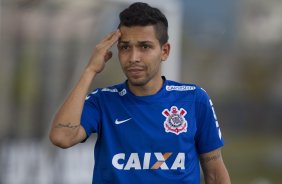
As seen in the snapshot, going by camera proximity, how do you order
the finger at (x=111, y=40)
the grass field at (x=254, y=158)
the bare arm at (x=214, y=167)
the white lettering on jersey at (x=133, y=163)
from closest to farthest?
1. the white lettering on jersey at (x=133, y=163)
2. the finger at (x=111, y=40)
3. the bare arm at (x=214, y=167)
4. the grass field at (x=254, y=158)

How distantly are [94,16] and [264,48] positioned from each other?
14.1ft

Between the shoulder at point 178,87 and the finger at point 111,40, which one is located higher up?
the finger at point 111,40

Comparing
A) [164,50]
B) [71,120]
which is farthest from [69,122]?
[164,50]

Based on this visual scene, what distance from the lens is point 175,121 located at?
3234 mm

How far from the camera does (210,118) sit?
11.1ft

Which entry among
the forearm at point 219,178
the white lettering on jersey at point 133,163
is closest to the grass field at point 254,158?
the forearm at point 219,178

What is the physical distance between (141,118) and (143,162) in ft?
0.67

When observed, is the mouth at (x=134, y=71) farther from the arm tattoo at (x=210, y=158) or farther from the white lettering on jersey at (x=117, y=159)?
the arm tattoo at (x=210, y=158)

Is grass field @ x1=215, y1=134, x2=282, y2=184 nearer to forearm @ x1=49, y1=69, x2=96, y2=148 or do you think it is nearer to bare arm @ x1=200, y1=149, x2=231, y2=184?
bare arm @ x1=200, y1=149, x2=231, y2=184

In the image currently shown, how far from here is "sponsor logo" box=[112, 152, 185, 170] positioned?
125 inches

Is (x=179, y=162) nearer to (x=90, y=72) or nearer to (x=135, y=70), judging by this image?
Answer: (x=135, y=70)

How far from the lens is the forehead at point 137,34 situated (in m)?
3.26

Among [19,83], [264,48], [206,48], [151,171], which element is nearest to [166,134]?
[151,171]

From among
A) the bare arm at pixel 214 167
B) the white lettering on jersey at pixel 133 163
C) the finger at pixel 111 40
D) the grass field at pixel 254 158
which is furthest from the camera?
the grass field at pixel 254 158
